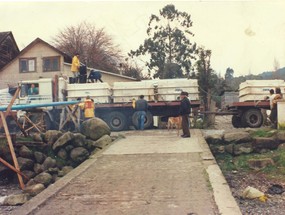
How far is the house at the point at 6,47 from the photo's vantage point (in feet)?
131

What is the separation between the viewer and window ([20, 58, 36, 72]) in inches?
1430

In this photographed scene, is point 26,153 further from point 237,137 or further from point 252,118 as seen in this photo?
point 252,118

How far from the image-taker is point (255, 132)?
46.2ft

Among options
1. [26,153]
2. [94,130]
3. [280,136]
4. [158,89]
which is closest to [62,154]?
[26,153]

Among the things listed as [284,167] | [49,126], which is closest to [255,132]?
[284,167]

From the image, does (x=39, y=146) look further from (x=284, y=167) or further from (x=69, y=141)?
(x=284, y=167)

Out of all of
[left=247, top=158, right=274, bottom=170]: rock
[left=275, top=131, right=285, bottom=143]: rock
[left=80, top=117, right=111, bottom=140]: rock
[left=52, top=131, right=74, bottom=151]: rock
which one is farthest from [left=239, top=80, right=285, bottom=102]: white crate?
[left=52, top=131, right=74, bottom=151]: rock

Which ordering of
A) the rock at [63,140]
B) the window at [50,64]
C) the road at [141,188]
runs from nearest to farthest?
1. the road at [141,188]
2. the rock at [63,140]
3. the window at [50,64]

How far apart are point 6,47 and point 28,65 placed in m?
5.80

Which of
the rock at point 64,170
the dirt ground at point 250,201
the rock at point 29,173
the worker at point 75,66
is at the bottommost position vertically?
the rock at point 29,173

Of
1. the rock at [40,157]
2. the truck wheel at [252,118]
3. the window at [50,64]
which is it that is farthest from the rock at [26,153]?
the window at [50,64]

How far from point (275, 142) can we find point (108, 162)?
5.68 metres

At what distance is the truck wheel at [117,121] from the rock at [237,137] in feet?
21.8

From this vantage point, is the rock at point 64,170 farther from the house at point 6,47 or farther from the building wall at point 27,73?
the house at point 6,47
